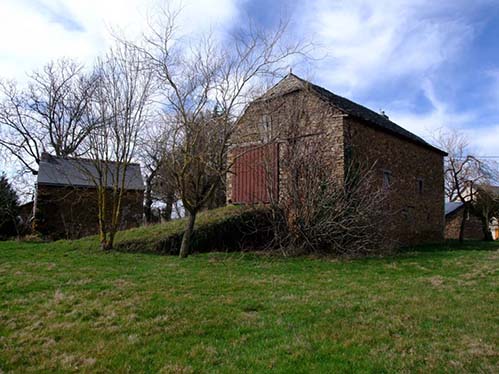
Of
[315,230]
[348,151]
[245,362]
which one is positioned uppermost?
[348,151]

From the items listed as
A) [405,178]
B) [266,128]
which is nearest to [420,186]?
[405,178]

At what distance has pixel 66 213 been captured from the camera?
2189cm

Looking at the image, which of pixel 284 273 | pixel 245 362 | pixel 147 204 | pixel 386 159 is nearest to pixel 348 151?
pixel 386 159

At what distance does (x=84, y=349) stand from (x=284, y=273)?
224 inches

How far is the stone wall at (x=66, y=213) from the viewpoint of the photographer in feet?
69.4

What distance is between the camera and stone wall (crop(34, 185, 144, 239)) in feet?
69.4

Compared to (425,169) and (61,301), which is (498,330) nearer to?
(61,301)

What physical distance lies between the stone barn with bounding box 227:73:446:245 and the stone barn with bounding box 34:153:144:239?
8.47 m

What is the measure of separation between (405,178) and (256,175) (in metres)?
7.16

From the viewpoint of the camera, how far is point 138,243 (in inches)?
513

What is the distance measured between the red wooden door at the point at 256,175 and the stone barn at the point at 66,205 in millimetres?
7914

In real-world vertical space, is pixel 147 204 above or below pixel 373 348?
above

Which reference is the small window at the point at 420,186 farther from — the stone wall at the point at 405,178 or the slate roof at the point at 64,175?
the slate roof at the point at 64,175

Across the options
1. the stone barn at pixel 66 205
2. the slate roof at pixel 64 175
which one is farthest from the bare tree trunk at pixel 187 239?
the slate roof at pixel 64 175
